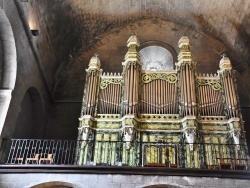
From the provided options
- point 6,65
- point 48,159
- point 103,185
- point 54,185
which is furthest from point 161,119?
point 6,65

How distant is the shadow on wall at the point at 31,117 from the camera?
15348 millimetres

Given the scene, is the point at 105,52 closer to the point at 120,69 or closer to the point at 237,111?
the point at 120,69

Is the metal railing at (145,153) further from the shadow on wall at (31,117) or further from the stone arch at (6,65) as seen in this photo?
the shadow on wall at (31,117)

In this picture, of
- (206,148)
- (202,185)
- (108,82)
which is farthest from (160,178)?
(108,82)

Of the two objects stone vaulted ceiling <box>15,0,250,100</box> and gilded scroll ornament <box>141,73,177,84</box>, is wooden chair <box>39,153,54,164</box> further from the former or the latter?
stone vaulted ceiling <box>15,0,250,100</box>

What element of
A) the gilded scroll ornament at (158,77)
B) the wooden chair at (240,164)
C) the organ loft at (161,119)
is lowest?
the wooden chair at (240,164)

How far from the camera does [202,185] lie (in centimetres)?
1077

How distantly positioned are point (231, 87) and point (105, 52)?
680 centimetres

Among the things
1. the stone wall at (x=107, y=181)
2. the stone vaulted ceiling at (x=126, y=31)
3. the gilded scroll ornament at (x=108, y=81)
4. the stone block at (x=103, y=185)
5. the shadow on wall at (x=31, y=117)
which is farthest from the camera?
the stone vaulted ceiling at (x=126, y=31)

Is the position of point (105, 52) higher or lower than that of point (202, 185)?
higher

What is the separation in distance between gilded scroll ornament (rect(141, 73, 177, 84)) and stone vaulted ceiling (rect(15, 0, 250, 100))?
3.08m

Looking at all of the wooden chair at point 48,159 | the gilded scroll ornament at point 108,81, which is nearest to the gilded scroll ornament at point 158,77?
the gilded scroll ornament at point 108,81

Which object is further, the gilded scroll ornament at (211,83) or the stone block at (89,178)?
the gilded scroll ornament at (211,83)

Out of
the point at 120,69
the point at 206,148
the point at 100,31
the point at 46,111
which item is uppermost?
the point at 100,31
